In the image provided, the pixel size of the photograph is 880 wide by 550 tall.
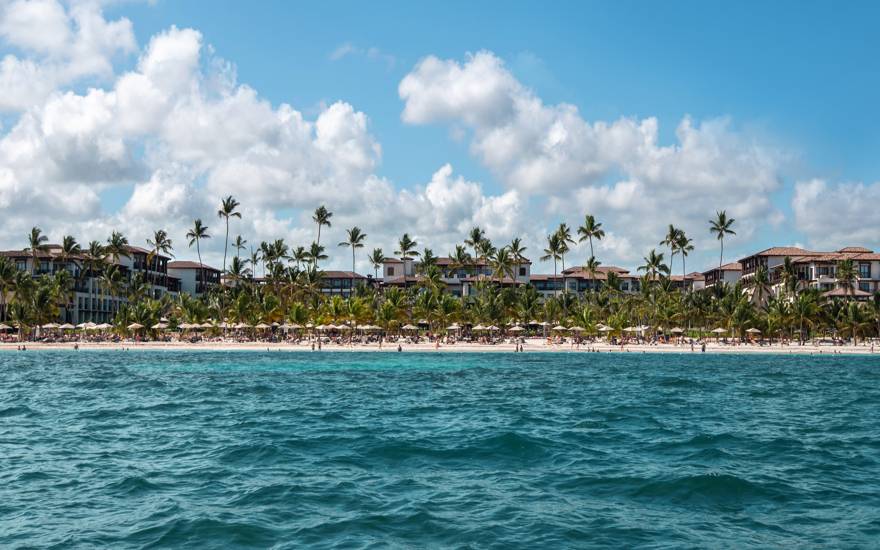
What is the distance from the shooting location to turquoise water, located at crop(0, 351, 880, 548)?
13.6 m

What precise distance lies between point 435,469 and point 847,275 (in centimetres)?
11997

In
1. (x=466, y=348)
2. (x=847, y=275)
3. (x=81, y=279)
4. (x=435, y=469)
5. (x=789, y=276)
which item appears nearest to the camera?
(x=435, y=469)

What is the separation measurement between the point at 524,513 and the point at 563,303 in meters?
112

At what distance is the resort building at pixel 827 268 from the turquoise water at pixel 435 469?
10161 centimetres

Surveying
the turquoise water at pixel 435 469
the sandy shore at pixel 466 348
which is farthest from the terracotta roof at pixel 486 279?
the turquoise water at pixel 435 469

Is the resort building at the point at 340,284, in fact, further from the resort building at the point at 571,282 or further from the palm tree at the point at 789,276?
the palm tree at the point at 789,276

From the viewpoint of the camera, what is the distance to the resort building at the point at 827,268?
131m

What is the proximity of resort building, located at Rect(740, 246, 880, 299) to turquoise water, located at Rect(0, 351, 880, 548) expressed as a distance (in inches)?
4001

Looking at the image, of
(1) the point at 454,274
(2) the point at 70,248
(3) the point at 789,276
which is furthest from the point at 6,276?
(3) the point at 789,276

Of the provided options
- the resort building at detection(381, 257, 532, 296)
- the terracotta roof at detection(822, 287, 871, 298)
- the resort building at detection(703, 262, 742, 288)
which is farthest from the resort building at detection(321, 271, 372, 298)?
the terracotta roof at detection(822, 287, 871, 298)

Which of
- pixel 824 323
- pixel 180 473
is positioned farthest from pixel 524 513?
pixel 824 323

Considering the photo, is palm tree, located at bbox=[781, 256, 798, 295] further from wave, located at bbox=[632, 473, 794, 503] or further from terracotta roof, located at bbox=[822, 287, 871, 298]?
wave, located at bbox=[632, 473, 794, 503]

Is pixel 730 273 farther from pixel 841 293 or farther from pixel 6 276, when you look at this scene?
pixel 6 276

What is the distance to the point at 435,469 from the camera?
1917 centimetres
